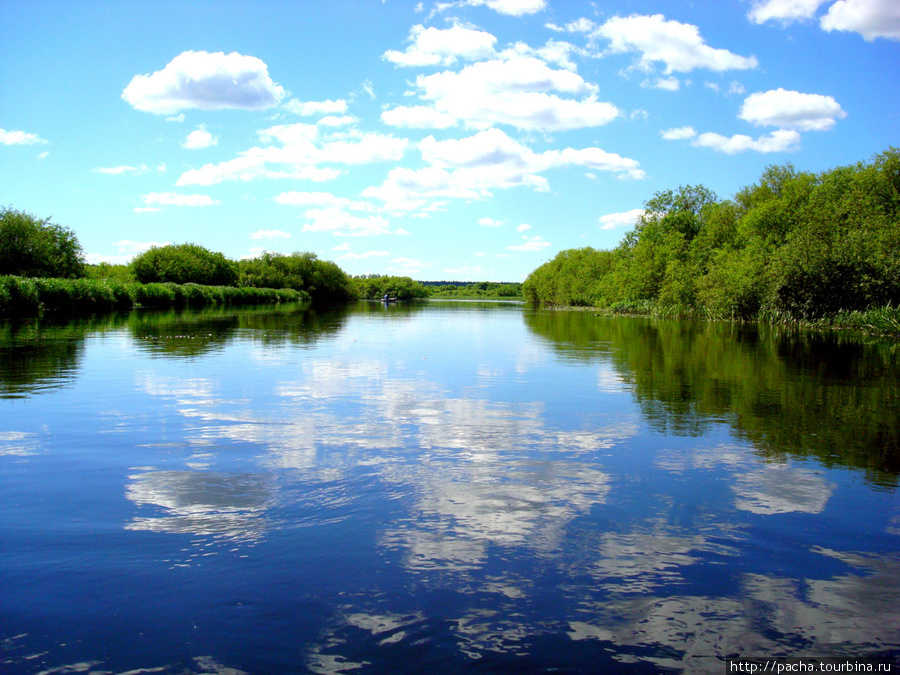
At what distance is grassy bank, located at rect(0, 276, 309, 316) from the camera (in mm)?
46531

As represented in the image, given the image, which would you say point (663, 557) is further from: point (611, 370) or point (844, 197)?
point (844, 197)

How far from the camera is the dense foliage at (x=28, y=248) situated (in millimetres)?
69031

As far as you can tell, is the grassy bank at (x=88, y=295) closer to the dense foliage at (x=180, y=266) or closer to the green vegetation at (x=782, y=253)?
the dense foliage at (x=180, y=266)

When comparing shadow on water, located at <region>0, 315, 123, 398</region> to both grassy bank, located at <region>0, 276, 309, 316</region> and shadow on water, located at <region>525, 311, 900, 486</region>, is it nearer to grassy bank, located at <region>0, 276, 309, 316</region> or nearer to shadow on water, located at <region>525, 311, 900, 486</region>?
shadow on water, located at <region>525, 311, 900, 486</region>

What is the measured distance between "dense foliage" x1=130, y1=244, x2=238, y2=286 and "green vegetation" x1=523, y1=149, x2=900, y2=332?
2698 inches

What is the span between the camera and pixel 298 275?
171250mm

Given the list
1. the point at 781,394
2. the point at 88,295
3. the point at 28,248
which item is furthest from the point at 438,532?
the point at 28,248

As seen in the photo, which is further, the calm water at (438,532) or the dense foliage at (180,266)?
the dense foliage at (180,266)

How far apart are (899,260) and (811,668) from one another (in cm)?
4766

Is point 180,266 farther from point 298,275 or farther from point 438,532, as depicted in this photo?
point 438,532

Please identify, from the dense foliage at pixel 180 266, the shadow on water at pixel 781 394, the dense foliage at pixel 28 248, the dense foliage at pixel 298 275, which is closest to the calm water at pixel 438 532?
the shadow on water at pixel 781 394

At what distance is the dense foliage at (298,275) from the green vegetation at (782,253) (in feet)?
319

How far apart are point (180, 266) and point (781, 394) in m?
103

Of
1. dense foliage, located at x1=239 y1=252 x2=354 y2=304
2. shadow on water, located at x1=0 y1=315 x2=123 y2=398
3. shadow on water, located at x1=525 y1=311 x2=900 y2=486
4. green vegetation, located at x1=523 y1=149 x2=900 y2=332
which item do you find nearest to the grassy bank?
shadow on water, located at x1=0 y1=315 x2=123 y2=398
